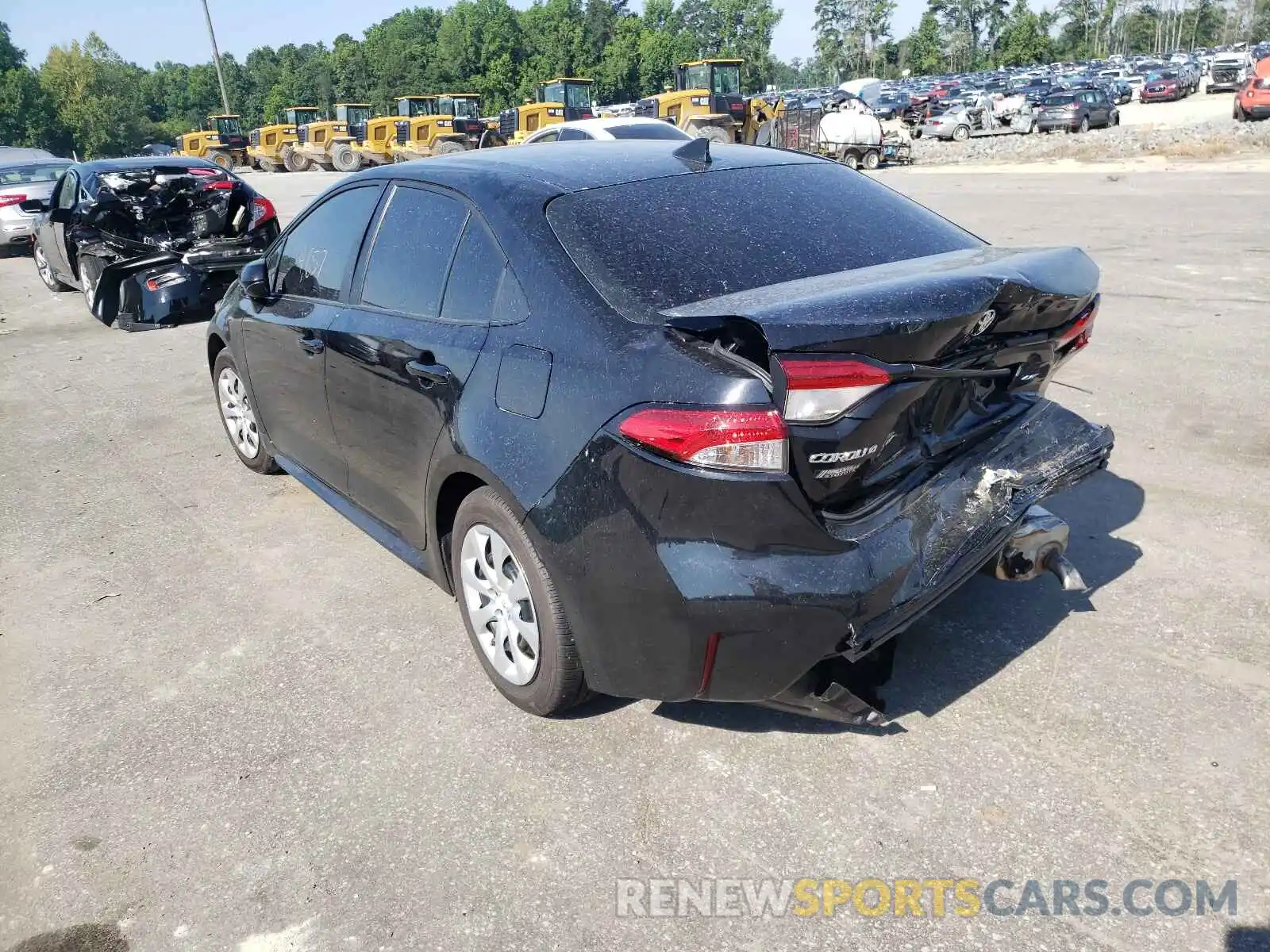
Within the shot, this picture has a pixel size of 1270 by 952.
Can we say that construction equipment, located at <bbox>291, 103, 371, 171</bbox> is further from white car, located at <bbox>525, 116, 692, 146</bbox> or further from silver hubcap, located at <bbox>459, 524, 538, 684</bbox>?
silver hubcap, located at <bbox>459, 524, 538, 684</bbox>

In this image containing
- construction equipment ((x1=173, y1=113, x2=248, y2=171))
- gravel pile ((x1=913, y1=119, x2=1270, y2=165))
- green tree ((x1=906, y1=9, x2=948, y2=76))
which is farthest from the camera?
green tree ((x1=906, y1=9, x2=948, y2=76))

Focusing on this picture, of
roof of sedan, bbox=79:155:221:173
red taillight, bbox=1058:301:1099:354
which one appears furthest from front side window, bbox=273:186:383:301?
roof of sedan, bbox=79:155:221:173

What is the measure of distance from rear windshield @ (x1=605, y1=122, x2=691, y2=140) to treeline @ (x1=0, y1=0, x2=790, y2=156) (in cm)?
8617

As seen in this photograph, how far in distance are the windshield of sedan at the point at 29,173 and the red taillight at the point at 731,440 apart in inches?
661

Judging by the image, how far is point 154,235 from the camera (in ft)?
38.1

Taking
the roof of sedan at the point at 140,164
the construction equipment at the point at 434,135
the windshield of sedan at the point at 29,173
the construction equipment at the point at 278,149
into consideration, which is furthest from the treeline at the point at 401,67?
the roof of sedan at the point at 140,164

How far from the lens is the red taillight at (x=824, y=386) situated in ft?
8.11

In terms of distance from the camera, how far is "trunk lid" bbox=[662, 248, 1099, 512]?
2.52 metres

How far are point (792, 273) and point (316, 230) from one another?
243 cm

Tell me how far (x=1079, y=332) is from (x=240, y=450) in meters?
4.56

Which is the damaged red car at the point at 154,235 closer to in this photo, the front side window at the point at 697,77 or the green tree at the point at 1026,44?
the front side window at the point at 697,77

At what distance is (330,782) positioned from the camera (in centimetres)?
306

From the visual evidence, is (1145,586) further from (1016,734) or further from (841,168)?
(841,168)

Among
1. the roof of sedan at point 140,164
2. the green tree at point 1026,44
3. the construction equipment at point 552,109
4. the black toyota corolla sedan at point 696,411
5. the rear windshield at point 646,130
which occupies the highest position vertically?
the green tree at point 1026,44
